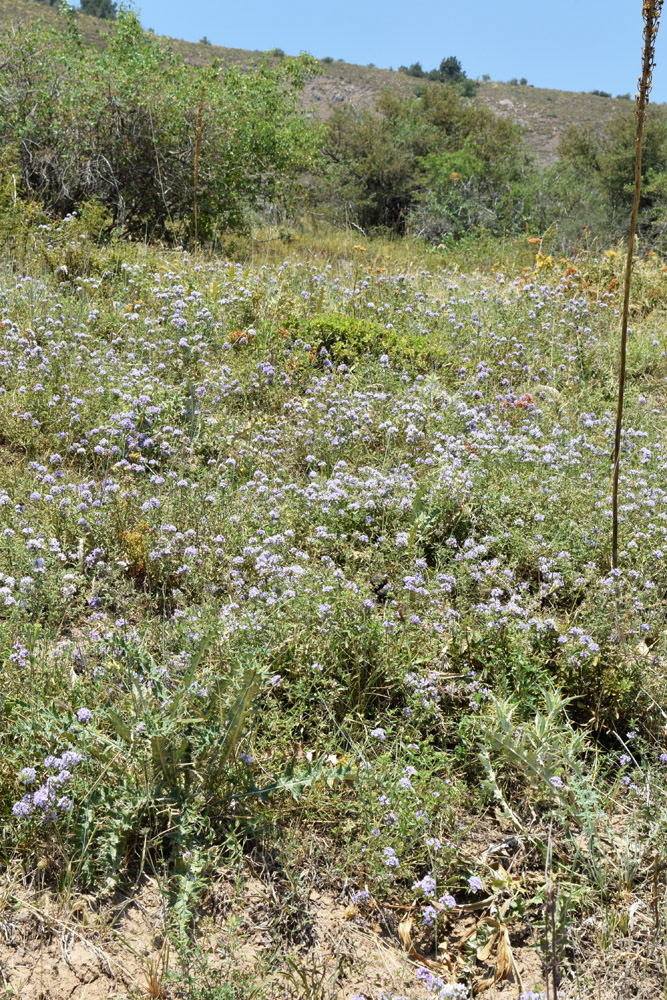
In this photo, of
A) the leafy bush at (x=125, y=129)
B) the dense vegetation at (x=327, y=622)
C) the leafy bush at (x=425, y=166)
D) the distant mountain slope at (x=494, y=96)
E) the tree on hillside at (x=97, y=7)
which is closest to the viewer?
the dense vegetation at (x=327, y=622)

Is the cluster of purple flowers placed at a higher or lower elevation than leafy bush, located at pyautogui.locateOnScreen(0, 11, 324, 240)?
lower

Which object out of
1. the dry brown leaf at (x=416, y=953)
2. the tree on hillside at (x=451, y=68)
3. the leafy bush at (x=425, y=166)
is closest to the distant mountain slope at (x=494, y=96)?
the tree on hillside at (x=451, y=68)

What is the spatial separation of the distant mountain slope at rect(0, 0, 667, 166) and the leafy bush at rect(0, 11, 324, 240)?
4343 centimetres

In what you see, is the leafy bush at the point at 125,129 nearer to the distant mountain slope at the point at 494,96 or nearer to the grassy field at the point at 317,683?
the grassy field at the point at 317,683

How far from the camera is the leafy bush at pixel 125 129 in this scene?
8.56m

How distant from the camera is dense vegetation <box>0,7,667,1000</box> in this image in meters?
2.33

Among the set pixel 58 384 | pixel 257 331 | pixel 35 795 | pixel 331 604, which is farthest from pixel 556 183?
pixel 35 795

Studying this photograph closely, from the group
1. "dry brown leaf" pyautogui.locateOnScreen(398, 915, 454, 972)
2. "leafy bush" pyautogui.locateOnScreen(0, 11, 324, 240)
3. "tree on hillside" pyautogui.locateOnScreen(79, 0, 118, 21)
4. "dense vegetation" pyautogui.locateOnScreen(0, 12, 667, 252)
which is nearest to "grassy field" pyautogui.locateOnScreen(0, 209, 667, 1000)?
"dry brown leaf" pyautogui.locateOnScreen(398, 915, 454, 972)

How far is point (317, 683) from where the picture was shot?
3043mm

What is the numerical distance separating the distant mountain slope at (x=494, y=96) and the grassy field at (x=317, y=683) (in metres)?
49.1

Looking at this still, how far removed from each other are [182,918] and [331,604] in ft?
4.20

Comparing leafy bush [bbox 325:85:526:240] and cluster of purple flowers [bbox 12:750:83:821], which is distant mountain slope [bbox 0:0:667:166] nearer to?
leafy bush [bbox 325:85:526:240]

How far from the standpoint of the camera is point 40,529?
3.47 metres

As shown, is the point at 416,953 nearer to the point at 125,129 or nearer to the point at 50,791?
the point at 50,791
